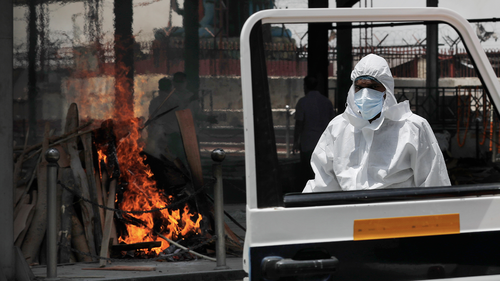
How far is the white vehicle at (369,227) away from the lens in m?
1.68

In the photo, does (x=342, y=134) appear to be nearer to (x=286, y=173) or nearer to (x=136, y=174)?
(x=286, y=173)

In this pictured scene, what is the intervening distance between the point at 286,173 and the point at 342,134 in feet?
1.51

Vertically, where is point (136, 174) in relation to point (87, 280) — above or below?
above

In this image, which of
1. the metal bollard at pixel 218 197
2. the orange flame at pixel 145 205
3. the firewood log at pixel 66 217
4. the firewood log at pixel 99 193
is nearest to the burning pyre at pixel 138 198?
the orange flame at pixel 145 205

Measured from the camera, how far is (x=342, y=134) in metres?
2.25

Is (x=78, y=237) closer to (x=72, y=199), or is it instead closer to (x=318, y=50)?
(x=72, y=199)

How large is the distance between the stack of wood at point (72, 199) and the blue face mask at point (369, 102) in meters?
3.98

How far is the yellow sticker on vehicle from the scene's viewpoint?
174 centimetres

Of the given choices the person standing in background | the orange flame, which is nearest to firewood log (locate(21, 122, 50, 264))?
the orange flame

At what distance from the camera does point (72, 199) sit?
5.72 m

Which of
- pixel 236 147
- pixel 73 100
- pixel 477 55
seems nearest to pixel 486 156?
pixel 236 147

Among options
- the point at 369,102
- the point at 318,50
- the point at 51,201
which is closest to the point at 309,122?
the point at 369,102

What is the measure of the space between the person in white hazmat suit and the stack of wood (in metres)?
3.84

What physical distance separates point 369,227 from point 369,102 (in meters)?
0.58
